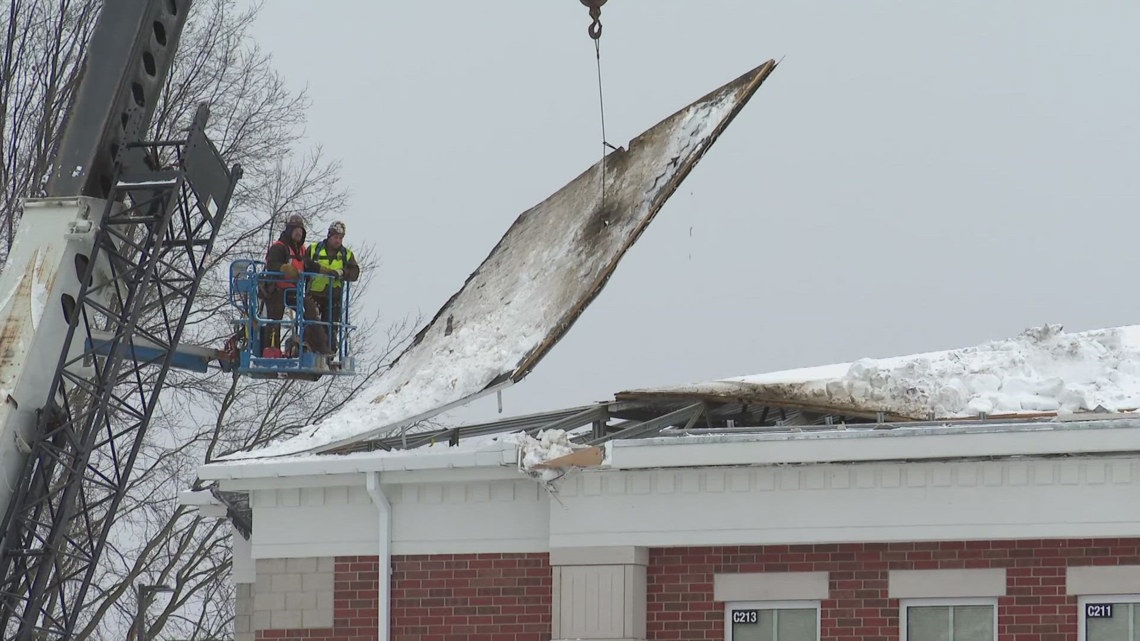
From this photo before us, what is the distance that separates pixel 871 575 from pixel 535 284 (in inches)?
139

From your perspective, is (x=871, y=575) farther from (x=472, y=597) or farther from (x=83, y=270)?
(x=83, y=270)

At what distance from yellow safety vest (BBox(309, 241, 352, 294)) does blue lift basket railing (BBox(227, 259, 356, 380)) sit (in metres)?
0.07

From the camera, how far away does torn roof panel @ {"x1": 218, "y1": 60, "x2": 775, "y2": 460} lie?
512 inches

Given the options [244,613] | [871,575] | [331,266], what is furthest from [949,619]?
[331,266]

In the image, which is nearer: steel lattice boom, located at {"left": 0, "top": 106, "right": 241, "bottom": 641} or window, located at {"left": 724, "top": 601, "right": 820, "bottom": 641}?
window, located at {"left": 724, "top": 601, "right": 820, "bottom": 641}

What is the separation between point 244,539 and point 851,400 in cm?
572

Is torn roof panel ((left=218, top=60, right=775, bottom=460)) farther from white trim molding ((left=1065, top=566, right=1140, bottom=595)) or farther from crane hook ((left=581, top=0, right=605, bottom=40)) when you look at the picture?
white trim molding ((left=1065, top=566, right=1140, bottom=595))

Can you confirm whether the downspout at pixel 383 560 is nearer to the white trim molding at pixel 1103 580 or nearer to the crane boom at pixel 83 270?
the crane boom at pixel 83 270

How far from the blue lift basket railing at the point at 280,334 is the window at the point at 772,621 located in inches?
203

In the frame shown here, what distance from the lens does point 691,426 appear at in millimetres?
13680

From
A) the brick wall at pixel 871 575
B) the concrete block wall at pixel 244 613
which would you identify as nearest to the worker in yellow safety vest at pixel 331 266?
the concrete block wall at pixel 244 613

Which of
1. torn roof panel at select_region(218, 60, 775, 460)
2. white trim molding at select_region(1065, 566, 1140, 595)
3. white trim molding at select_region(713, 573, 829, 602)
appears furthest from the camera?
torn roof panel at select_region(218, 60, 775, 460)

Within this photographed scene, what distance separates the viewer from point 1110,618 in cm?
1212

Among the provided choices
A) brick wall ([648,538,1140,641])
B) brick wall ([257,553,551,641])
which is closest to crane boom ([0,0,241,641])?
brick wall ([257,553,551,641])
